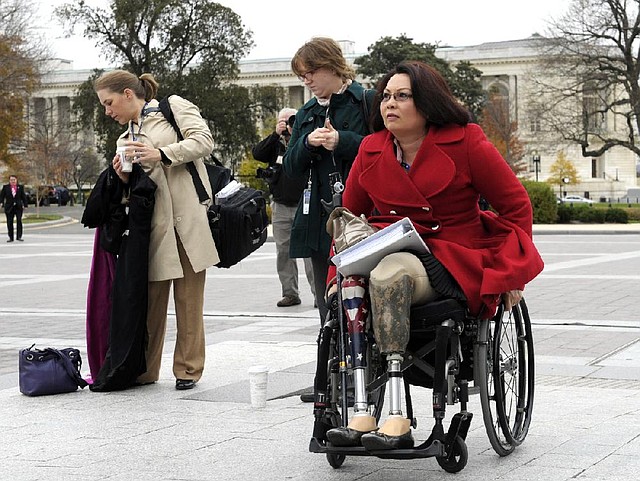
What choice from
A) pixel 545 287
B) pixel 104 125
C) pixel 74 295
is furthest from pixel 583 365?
pixel 104 125

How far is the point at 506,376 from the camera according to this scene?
5.39 meters

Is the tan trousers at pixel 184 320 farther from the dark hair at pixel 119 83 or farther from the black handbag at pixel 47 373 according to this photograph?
the dark hair at pixel 119 83

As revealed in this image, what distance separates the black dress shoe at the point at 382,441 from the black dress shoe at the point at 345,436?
0.19ft

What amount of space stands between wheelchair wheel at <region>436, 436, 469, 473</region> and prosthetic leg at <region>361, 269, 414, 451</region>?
0.24 metres

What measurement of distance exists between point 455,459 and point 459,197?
1.08 meters

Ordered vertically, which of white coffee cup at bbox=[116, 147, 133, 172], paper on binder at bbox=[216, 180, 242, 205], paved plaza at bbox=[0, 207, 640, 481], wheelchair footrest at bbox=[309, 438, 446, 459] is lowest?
paved plaza at bbox=[0, 207, 640, 481]

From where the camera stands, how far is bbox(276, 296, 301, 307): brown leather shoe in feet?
40.9

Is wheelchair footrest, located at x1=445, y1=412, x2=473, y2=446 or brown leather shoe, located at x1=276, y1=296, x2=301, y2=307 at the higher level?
wheelchair footrest, located at x1=445, y1=412, x2=473, y2=446

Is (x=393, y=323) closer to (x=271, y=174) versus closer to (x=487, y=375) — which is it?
(x=487, y=375)

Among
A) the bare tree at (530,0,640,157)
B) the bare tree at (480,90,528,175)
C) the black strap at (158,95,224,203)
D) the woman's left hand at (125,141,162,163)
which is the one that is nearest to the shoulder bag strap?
the black strap at (158,95,224,203)

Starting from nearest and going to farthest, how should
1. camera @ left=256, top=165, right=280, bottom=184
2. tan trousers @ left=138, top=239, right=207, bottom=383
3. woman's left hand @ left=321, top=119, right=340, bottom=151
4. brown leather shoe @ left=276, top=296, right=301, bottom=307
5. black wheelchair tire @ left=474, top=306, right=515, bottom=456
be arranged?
black wheelchair tire @ left=474, top=306, right=515, bottom=456
woman's left hand @ left=321, top=119, right=340, bottom=151
tan trousers @ left=138, top=239, right=207, bottom=383
camera @ left=256, top=165, right=280, bottom=184
brown leather shoe @ left=276, top=296, right=301, bottom=307

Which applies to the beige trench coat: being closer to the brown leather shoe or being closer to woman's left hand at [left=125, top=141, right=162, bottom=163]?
woman's left hand at [left=125, top=141, right=162, bottom=163]

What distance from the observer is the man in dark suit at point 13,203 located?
32.3 meters

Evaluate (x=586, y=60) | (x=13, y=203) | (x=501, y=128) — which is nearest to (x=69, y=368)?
(x=13, y=203)
